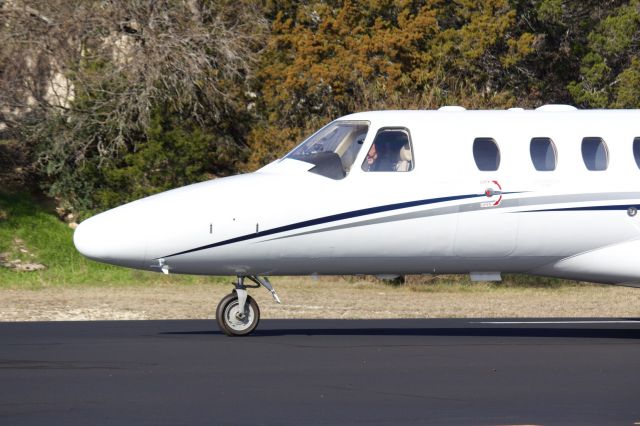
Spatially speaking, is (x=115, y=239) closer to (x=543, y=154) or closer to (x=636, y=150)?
(x=543, y=154)

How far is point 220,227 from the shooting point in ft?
48.3

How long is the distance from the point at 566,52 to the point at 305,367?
2740 centimetres

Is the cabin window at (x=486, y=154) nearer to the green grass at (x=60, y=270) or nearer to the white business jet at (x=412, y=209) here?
the white business jet at (x=412, y=209)

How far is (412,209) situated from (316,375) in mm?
3813

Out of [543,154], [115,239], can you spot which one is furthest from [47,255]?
[543,154]

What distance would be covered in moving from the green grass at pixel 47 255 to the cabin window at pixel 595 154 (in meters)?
14.6

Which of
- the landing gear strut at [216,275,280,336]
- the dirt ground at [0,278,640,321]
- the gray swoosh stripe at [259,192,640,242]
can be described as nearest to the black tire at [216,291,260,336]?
the landing gear strut at [216,275,280,336]

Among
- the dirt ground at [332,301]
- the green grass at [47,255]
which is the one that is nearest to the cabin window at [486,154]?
the dirt ground at [332,301]

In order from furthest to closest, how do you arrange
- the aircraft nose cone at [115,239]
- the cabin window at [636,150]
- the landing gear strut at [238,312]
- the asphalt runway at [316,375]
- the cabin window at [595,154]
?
1. the cabin window at [636,150]
2. the cabin window at [595,154]
3. the landing gear strut at [238,312]
4. the aircraft nose cone at [115,239]
5. the asphalt runway at [316,375]

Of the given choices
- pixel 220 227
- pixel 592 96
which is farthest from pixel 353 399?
pixel 592 96

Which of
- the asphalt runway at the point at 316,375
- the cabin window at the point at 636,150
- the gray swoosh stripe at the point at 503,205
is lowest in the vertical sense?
the asphalt runway at the point at 316,375

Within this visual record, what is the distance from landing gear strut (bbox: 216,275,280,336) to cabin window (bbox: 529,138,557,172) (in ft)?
11.3

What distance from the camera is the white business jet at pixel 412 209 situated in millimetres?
14750

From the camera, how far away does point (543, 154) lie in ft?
52.1
